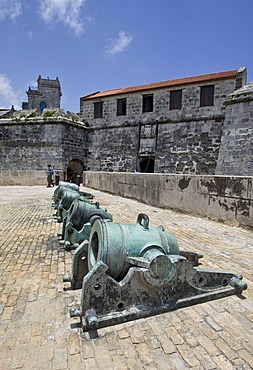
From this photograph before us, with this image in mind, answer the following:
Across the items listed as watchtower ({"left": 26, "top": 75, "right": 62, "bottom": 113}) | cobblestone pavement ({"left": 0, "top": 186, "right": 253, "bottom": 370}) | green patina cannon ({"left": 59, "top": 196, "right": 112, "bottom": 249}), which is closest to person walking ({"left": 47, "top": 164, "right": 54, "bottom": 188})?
green patina cannon ({"left": 59, "top": 196, "right": 112, "bottom": 249})

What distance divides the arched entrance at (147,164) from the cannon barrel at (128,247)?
16.9m

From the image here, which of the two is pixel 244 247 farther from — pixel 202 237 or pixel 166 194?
pixel 166 194

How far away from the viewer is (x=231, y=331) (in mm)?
1815

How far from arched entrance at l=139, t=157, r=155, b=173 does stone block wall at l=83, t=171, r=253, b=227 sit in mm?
9034

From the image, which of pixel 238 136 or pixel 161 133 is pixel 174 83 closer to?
pixel 161 133

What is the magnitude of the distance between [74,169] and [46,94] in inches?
1428

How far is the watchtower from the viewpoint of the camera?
159 ft

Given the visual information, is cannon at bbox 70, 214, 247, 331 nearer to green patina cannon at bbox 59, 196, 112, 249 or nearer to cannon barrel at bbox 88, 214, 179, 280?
cannon barrel at bbox 88, 214, 179, 280

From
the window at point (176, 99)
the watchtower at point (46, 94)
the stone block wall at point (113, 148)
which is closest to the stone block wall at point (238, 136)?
the window at point (176, 99)

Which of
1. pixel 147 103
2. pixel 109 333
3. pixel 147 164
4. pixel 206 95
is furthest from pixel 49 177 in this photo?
pixel 109 333

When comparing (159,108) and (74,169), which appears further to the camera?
(74,169)

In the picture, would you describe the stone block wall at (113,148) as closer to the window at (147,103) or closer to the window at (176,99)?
the window at (147,103)

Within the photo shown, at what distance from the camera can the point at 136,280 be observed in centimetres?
198

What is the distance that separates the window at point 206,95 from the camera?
54.2 ft
